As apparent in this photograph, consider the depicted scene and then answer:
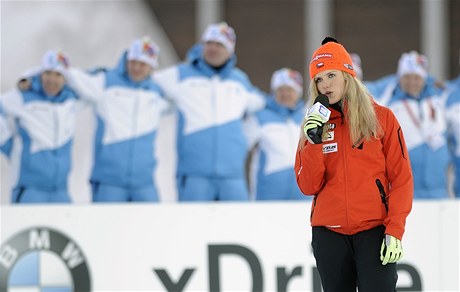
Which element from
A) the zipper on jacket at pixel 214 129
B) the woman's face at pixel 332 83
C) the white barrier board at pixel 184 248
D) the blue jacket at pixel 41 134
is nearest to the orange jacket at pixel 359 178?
the woman's face at pixel 332 83

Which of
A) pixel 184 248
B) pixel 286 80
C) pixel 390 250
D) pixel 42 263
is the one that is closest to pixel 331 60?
pixel 390 250

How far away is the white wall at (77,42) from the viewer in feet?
25.0

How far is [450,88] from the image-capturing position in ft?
25.4

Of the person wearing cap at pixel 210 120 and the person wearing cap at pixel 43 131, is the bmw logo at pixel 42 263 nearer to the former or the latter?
the person wearing cap at pixel 43 131

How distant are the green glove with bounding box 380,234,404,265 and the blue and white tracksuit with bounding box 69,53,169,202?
11.3ft

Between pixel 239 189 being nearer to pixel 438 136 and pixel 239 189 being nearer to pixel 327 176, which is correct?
pixel 438 136

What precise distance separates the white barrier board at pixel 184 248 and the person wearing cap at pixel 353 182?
1552 millimetres

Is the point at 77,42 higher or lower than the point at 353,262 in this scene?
higher

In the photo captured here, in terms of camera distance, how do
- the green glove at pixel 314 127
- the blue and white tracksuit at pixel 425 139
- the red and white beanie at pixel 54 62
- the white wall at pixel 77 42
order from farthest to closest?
the white wall at pixel 77 42, the blue and white tracksuit at pixel 425 139, the red and white beanie at pixel 54 62, the green glove at pixel 314 127

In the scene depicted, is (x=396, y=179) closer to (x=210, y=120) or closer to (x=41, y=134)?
(x=210, y=120)

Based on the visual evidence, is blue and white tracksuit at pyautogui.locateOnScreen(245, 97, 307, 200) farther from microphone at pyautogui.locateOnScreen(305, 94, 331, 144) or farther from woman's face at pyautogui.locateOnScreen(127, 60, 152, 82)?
microphone at pyautogui.locateOnScreen(305, 94, 331, 144)

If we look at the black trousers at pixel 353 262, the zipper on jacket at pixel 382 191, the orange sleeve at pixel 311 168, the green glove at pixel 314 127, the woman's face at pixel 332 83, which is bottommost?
the black trousers at pixel 353 262

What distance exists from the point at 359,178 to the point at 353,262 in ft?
1.10

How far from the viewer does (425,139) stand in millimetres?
7090
